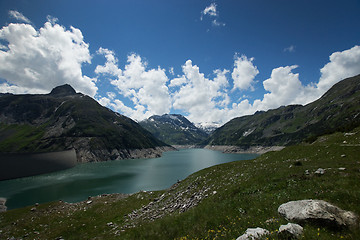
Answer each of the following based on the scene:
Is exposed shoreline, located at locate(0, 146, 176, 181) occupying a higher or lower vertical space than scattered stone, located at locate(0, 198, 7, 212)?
higher

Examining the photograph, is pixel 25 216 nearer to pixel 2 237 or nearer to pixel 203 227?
pixel 2 237

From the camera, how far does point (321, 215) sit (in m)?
7.59

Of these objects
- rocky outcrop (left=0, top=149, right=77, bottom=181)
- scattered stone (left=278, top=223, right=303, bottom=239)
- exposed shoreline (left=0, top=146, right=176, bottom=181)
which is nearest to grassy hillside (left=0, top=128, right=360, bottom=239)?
scattered stone (left=278, top=223, right=303, bottom=239)

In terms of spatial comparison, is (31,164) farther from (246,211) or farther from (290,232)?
(290,232)

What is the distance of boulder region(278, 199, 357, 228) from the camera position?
734cm

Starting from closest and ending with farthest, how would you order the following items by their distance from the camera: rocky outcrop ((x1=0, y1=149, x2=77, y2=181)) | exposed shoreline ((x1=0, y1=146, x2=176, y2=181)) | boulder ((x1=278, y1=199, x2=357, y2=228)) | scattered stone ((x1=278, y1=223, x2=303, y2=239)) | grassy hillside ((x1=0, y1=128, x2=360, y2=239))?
scattered stone ((x1=278, y1=223, x2=303, y2=239)) < boulder ((x1=278, y1=199, x2=357, y2=228)) < grassy hillside ((x1=0, y1=128, x2=360, y2=239)) < exposed shoreline ((x1=0, y1=146, x2=176, y2=181)) < rocky outcrop ((x1=0, y1=149, x2=77, y2=181))

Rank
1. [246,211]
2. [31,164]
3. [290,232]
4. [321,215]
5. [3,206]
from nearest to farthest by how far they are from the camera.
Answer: [290,232] < [321,215] < [246,211] < [3,206] < [31,164]

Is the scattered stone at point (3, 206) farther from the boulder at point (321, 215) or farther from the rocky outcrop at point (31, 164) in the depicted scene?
the boulder at point (321, 215)

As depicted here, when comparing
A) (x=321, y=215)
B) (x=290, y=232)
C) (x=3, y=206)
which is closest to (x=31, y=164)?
(x=3, y=206)

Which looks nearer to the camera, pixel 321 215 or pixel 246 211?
pixel 321 215

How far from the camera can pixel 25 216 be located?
32.9m

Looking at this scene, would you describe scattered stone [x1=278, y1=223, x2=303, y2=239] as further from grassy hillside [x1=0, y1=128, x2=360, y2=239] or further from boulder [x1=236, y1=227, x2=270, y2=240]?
boulder [x1=236, y1=227, x2=270, y2=240]

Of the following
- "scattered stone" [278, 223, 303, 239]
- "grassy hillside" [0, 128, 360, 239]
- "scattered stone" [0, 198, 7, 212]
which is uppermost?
"scattered stone" [278, 223, 303, 239]

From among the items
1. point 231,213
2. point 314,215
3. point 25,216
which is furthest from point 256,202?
point 25,216
